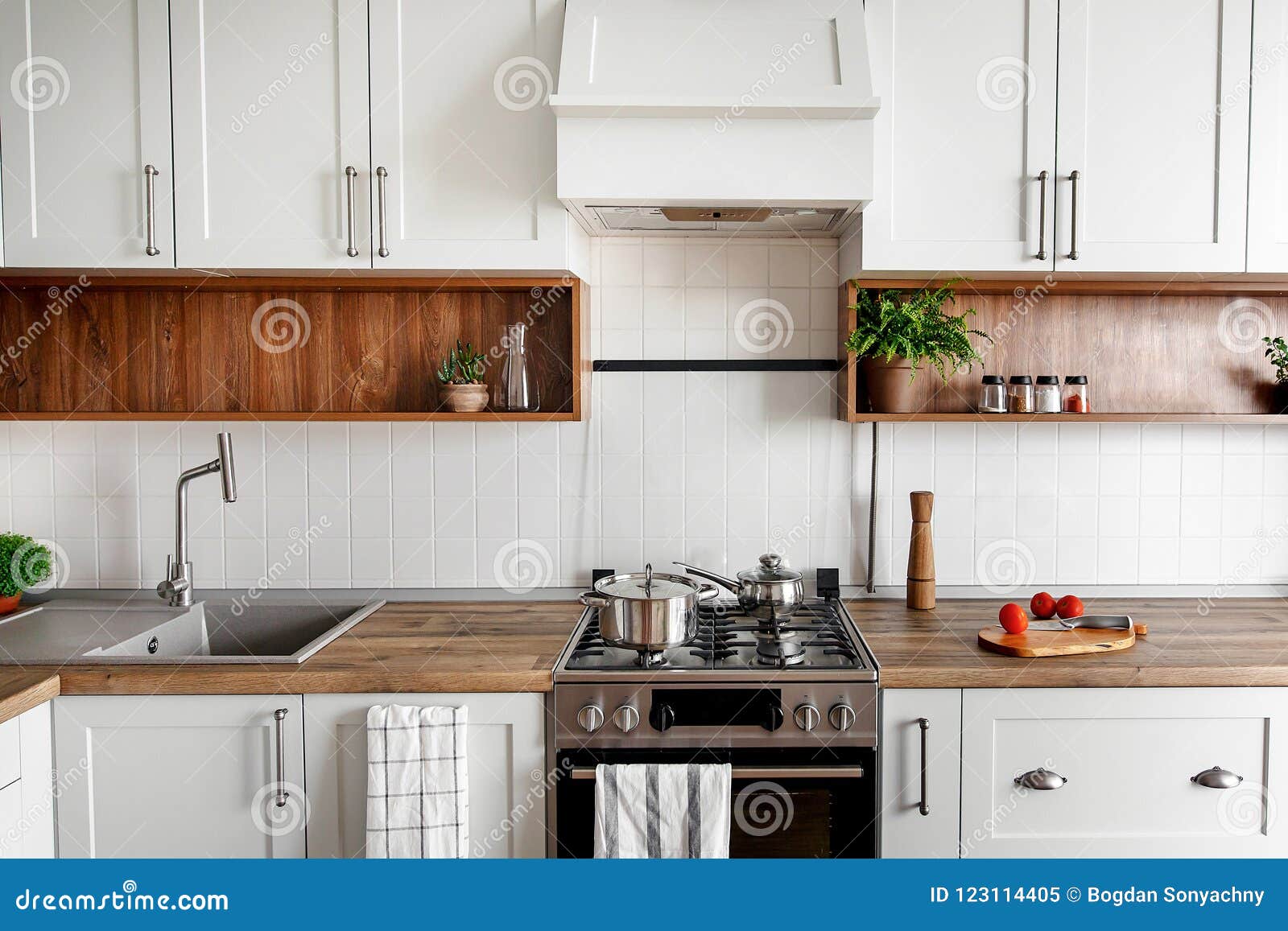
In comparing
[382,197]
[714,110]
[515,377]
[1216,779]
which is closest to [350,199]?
[382,197]

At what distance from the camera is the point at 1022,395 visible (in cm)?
222

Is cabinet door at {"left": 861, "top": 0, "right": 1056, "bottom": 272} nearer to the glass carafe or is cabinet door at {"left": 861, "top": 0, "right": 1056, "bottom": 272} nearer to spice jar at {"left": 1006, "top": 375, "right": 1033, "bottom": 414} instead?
spice jar at {"left": 1006, "top": 375, "right": 1033, "bottom": 414}

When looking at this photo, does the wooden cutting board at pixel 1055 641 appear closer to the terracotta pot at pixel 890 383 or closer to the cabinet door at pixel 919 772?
the cabinet door at pixel 919 772

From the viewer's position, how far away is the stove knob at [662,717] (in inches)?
67.9

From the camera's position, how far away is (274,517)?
2402 mm

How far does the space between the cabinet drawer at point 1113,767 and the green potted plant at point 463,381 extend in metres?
1.32

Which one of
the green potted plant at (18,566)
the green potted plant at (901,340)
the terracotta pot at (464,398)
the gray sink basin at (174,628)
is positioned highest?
the green potted plant at (901,340)

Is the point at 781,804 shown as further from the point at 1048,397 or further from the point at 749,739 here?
the point at 1048,397

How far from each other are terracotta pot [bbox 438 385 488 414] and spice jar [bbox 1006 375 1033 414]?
1.35 m

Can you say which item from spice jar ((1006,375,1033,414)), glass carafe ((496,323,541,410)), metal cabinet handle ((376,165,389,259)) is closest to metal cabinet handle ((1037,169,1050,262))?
spice jar ((1006,375,1033,414))

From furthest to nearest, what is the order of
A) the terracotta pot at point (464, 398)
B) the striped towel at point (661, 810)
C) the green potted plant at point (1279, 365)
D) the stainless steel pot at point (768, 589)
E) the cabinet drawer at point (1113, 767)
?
1. the green potted plant at point (1279, 365)
2. the terracotta pot at point (464, 398)
3. the stainless steel pot at point (768, 589)
4. the cabinet drawer at point (1113, 767)
5. the striped towel at point (661, 810)

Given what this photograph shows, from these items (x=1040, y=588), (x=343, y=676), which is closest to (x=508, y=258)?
(x=343, y=676)

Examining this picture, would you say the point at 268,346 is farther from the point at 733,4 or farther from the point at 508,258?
the point at 733,4

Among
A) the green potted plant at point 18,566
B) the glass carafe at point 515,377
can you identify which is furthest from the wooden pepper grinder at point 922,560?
the green potted plant at point 18,566
